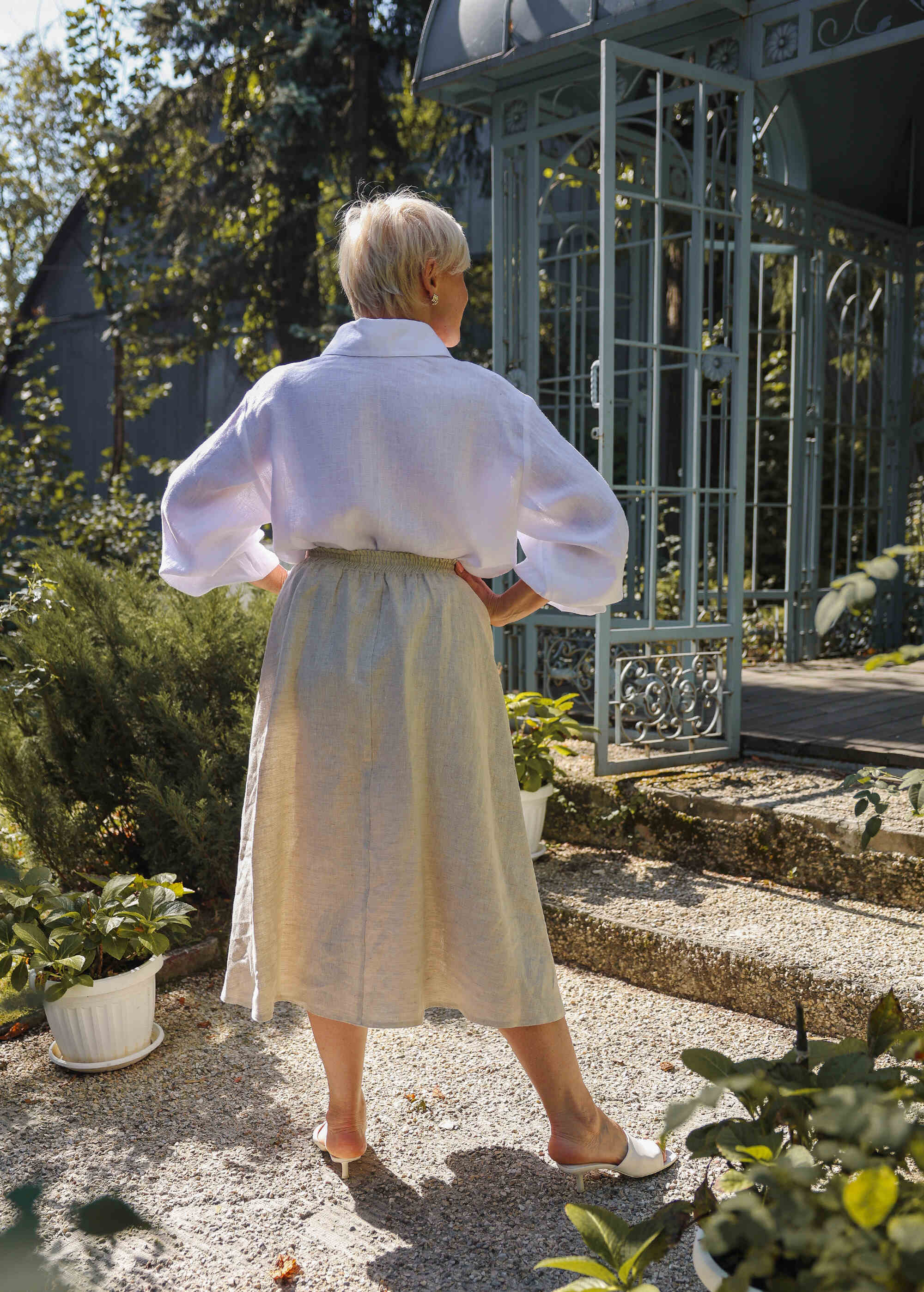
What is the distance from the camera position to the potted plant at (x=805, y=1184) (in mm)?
1067

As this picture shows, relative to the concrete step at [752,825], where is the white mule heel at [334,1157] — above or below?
below

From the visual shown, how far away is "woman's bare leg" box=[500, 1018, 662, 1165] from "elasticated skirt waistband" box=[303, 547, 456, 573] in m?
0.85

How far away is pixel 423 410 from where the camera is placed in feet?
5.90

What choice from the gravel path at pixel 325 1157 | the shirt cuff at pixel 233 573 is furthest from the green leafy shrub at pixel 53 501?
the shirt cuff at pixel 233 573

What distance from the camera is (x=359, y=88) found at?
27.3 ft

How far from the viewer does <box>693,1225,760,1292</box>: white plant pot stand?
4.44ft

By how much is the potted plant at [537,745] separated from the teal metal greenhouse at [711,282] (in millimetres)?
270

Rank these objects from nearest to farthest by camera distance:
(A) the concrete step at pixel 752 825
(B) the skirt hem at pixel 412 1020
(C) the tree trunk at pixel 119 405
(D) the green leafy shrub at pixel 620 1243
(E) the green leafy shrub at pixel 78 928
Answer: (D) the green leafy shrub at pixel 620 1243 < (B) the skirt hem at pixel 412 1020 < (E) the green leafy shrub at pixel 78 928 < (A) the concrete step at pixel 752 825 < (C) the tree trunk at pixel 119 405

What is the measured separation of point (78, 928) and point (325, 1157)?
82 cm

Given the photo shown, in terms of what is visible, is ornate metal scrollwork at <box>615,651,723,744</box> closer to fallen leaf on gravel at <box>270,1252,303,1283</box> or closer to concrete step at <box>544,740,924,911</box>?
concrete step at <box>544,740,924,911</box>

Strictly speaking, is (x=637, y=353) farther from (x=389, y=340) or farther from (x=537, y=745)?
(x=389, y=340)

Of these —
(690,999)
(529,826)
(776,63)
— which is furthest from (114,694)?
(776,63)

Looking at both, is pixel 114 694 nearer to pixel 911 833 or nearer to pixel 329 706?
pixel 329 706

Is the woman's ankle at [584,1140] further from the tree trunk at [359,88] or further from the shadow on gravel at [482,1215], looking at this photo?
the tree trunk at [359,88]
